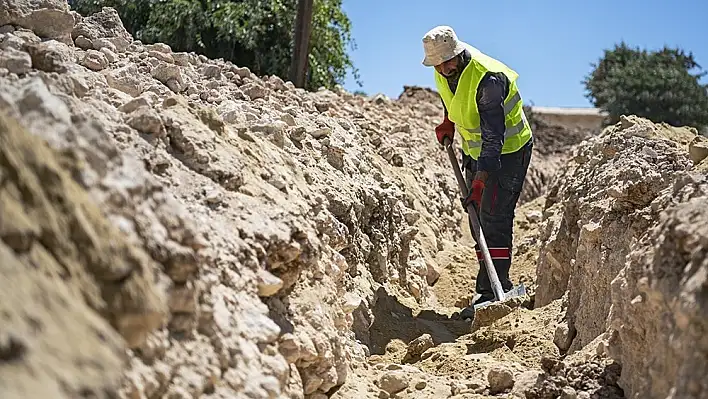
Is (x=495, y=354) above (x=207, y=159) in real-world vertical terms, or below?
below

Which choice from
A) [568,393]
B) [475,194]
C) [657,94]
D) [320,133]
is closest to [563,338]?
[568,393]

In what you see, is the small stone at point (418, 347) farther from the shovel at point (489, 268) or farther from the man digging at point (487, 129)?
the man digging at point (487, 129)

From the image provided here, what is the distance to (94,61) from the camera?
412 cm

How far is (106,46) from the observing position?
464 cm

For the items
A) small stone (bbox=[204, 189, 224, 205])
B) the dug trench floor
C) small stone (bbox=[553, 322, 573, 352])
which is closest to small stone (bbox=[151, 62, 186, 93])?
small stone (bbox=[204, 189, 224, 205])

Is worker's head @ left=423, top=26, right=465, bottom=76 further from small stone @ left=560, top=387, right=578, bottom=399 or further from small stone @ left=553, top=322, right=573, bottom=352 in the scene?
small stone @ left=560, top=387, right=578, bottom=399

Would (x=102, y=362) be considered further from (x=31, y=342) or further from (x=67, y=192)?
(x=67, y=192)

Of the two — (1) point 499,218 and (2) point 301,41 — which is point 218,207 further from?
(2) point 301,41

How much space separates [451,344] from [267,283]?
72.8 inches

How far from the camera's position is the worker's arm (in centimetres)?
545

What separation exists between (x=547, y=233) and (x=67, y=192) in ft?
15.4

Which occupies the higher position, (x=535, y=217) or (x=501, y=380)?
(x=535, y=217)

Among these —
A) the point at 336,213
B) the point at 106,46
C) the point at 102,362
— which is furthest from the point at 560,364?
the point at 106,46

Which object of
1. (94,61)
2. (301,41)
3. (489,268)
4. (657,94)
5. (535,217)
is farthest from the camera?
(657,94)
